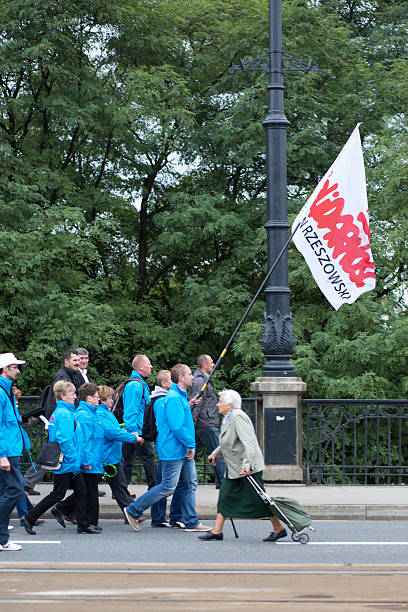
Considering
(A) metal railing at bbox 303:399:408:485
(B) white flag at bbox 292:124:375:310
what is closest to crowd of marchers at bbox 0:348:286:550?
(B) white flag at bbox 292:124:375:310

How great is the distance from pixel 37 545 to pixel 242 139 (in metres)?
14.2

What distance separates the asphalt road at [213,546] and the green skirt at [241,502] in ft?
0.88

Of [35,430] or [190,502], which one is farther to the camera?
[35,430]

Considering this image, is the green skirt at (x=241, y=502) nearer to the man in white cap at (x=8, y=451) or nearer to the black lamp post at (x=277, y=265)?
the man in white cap at (x=8, y=451)

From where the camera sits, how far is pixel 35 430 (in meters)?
14.0

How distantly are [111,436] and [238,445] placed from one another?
58.4 inches

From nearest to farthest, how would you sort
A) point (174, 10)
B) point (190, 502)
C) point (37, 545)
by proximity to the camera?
point (37, 545), point (190, 502), point (174, 10)

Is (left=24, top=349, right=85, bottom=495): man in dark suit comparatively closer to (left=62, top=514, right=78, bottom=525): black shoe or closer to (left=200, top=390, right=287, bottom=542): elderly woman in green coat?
(left=62, top=514, right=78, bottom=525): black shoe

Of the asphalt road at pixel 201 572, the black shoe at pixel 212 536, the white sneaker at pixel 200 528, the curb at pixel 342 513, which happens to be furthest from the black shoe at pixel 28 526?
the black shoe at pixel 212 536

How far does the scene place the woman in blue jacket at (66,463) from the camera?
960 cm

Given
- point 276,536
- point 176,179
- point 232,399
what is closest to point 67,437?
point 232,399

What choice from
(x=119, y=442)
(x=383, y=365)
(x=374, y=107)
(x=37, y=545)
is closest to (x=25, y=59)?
(x=374, y=107)

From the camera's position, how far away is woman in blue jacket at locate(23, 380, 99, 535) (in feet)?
31.5

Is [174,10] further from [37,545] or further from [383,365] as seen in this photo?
[37,545]
